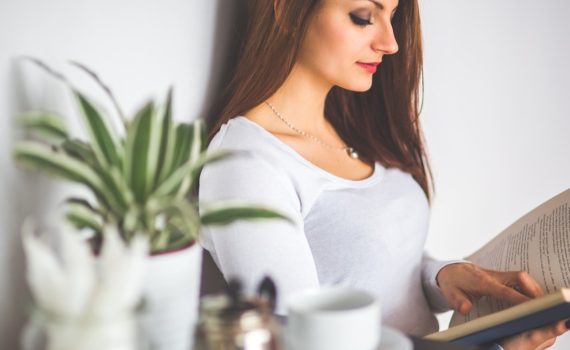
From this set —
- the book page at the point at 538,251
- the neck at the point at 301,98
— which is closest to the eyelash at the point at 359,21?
the neck at the point at 301,98

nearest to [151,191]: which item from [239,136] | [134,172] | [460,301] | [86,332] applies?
[134,172]

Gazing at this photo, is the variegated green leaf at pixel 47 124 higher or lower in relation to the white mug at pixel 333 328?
higher

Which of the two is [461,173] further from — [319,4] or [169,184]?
[169,184]

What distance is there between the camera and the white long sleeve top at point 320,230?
832 mm

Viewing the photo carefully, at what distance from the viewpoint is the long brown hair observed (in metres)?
0.94

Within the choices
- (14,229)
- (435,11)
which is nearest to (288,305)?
(14,229)

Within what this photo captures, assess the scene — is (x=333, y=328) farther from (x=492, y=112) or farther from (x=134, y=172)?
(x=492, y=112)

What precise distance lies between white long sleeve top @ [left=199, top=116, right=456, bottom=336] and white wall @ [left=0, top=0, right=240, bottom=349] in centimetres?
14

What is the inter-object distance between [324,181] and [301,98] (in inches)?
7.1

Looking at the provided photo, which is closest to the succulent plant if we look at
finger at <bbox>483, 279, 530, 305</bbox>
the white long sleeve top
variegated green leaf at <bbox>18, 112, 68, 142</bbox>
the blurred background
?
variegated green leaf at <bbox>18, 112, 68, 142</bbox>

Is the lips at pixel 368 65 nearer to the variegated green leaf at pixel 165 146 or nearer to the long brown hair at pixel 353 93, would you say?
the long brown hair at pixel 353 93

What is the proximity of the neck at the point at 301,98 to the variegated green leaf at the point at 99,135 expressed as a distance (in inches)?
21.0

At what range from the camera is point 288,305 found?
51 centimetres

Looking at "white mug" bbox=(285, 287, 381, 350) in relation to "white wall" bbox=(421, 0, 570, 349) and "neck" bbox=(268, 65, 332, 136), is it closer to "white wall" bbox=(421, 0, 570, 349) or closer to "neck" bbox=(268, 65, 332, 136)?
"neck" bbox=(268, 65, 332, 136)
